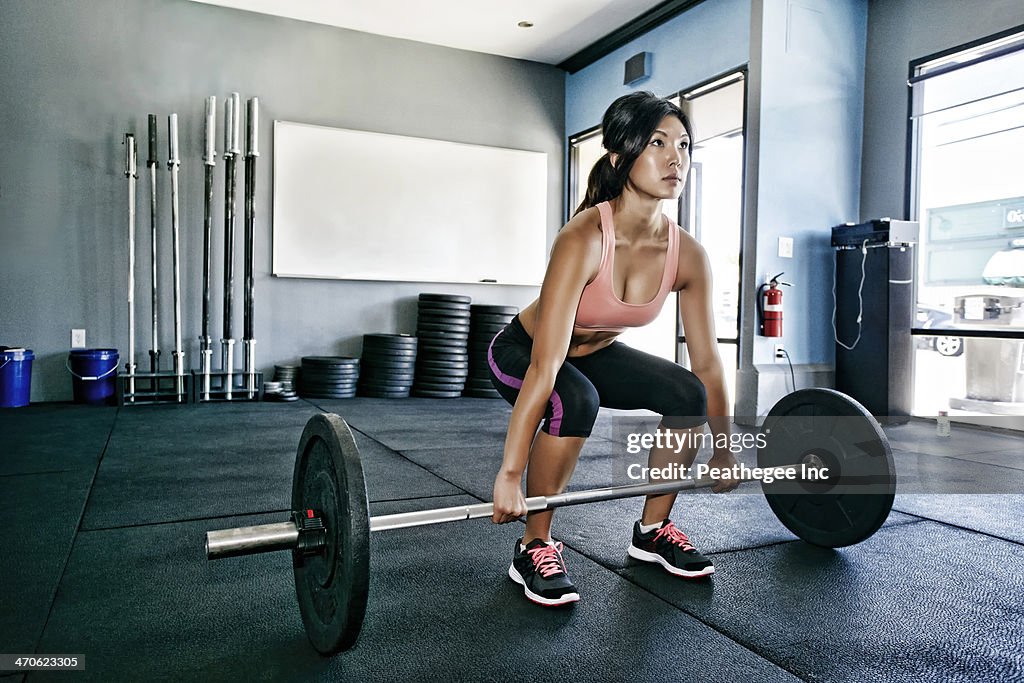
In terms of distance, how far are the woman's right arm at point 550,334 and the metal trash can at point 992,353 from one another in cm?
349

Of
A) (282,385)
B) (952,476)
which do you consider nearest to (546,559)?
(952,476)

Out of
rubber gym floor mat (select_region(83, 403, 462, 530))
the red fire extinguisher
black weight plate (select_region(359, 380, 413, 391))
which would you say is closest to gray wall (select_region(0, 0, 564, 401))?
black weight plate (select_region(359, 380, 413, 391))

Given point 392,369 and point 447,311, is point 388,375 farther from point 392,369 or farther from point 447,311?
point 447,311

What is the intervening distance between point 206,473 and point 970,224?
4173mm

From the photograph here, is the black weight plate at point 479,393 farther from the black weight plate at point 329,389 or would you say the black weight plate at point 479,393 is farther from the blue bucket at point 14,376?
the blue bucket at point 14,376

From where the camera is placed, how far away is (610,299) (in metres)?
Result: 1.55

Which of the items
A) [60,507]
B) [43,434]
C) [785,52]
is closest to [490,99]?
[785,52]

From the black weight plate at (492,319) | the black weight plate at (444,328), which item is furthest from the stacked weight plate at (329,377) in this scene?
the black weight plate at (492,319)

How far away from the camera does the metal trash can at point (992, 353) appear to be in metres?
3.95

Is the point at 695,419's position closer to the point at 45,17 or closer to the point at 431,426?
the point at 431,426

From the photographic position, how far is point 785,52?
435 cm

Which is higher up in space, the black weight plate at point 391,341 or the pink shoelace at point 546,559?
the black weight plate at point 391,341

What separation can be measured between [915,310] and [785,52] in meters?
1.73

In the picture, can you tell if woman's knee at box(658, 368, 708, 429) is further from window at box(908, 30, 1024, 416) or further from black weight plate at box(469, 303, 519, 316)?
black weight plate at box(469, 303, 519, 316)
